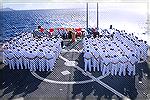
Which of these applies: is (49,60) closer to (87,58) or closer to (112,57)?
(87,58)

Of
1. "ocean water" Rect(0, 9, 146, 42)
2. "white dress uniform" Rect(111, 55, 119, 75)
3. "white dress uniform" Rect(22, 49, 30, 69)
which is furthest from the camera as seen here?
"ocean water" Rect(0, 9, 146, 42)

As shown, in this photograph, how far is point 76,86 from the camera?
1650 centimetres

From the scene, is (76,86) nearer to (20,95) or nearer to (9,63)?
(20,95)

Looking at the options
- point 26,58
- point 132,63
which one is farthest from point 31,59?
point 132,63

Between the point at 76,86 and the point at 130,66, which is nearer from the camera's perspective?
the point at 76,86

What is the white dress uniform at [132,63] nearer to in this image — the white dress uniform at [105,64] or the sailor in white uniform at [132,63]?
the sailor in white uniform at [132,63]

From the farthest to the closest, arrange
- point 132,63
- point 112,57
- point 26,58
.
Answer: point 26,58 → point 132,63 → point 112,57

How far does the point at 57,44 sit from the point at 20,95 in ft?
24.0

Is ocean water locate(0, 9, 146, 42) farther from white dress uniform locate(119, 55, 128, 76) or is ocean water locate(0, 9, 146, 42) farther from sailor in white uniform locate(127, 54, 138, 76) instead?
white dress uniform locate(119, 55, 128, 76)

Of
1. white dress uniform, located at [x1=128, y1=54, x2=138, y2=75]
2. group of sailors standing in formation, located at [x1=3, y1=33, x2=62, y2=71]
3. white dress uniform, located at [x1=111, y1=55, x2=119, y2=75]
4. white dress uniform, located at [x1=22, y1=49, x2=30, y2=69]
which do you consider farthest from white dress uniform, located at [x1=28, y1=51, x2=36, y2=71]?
white dress uniform, located at [x1=128, y1=54, x2=138, y2=75]

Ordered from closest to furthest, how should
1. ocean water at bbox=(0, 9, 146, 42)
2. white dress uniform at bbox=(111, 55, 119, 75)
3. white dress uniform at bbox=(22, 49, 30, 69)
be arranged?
1. white dress uniform at bbox=(111, 55, 119, 75)
2. white dress uniform at bbox=(22, 49, 30, 69)
3. ocean water at bbox=(0, 9, 146, 42)

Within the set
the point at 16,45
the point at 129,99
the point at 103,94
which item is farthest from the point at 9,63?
the point at 129,99

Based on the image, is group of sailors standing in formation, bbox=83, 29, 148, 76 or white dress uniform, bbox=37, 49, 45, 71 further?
white dress uniform, bbox=37, 49, 45, 71

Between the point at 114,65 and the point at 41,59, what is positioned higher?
the point at 41,59
